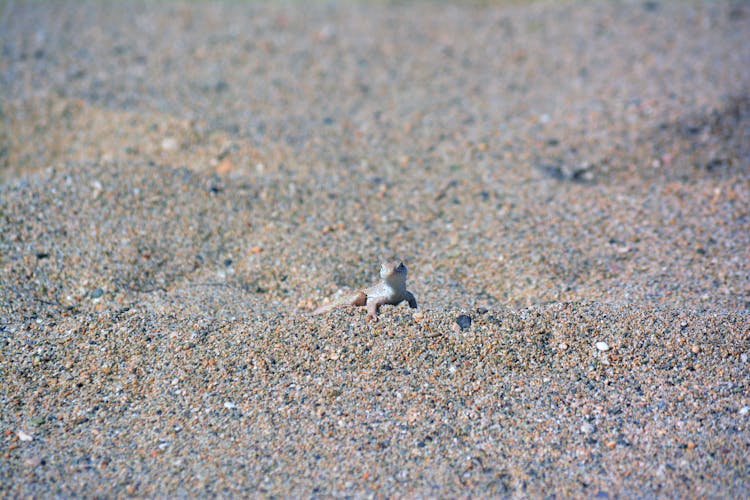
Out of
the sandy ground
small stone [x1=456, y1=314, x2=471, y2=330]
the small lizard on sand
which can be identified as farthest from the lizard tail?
small stone [x1=456, y1=314, x2=471, y2=330]

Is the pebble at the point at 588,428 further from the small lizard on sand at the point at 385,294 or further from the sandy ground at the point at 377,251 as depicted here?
the small lizard on sand at the point at 385,294

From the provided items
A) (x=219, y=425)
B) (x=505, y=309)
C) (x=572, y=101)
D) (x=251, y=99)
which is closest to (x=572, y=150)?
(x=572, y=101)

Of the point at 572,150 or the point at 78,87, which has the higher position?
the point at 78,87

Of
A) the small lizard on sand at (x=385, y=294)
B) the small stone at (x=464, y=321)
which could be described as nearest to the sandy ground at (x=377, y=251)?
the small stone at (x=464, y=321)

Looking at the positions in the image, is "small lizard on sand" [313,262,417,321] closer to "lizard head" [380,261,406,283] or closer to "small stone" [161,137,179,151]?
"lizard head" [380,261,406,283]

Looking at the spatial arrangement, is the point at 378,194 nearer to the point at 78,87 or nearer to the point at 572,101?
the point at 572,101

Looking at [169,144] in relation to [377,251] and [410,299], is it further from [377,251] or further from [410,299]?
[410,299]

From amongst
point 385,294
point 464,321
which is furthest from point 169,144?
point 464,321
